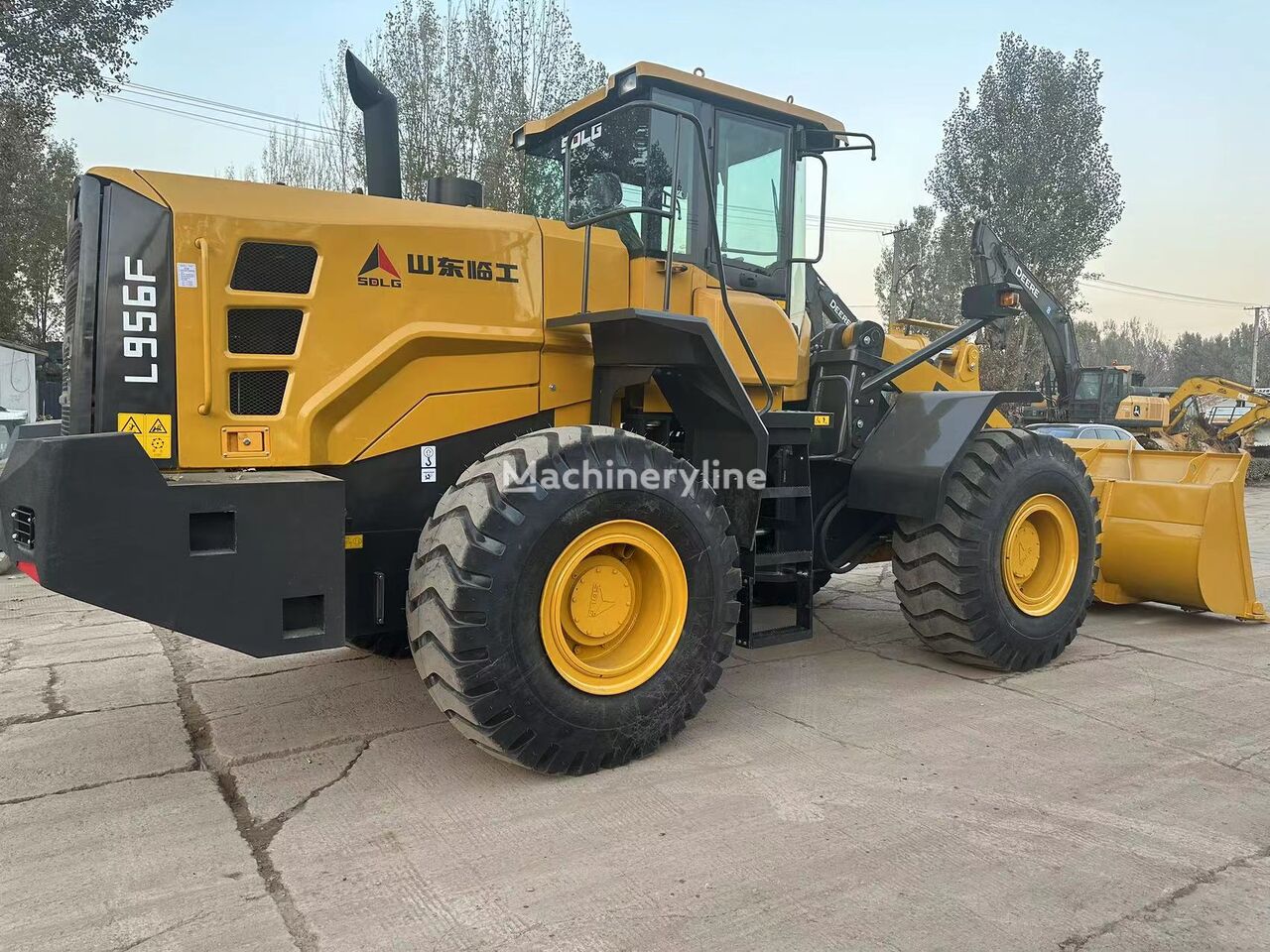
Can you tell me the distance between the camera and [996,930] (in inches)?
104

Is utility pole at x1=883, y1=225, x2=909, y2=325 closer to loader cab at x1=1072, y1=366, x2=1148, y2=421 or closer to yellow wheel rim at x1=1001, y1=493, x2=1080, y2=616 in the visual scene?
loader cab at x1=1072, y1=366, x2=1148, y2=421

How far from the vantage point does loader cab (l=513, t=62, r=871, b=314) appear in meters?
4.59

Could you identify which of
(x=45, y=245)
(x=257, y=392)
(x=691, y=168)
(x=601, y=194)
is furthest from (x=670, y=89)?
(x=45, y=245)

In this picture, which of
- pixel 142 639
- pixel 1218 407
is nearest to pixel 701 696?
pixel 142 639

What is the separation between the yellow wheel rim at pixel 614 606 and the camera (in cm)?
363

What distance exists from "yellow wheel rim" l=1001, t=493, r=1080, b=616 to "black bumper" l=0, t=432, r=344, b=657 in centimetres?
392

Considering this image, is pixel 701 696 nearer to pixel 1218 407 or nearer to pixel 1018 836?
pixel 1018 836

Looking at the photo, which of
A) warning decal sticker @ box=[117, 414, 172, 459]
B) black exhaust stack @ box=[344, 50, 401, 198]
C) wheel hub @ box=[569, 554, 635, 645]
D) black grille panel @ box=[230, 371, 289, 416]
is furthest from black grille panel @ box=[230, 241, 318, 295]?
wheel hub @ box=[569, 554, 635, 645]

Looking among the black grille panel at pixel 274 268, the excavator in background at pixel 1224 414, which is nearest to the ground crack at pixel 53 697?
the black grille panel at pixel 274 268

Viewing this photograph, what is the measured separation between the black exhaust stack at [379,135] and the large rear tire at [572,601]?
67.2 inches

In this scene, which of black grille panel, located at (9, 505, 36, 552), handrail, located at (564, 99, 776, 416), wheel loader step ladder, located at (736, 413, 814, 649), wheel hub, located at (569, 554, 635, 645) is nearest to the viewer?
black grille panel, located at (9, 505, 36, 552)

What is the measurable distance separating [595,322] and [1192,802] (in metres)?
3.16

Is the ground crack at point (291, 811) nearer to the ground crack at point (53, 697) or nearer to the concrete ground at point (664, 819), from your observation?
the concrete ground at point (664, 819)

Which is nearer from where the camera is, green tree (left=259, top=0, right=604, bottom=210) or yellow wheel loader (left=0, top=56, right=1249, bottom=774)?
yellow wheel loader (left=0, top=56, right=1249, bottom=774)
